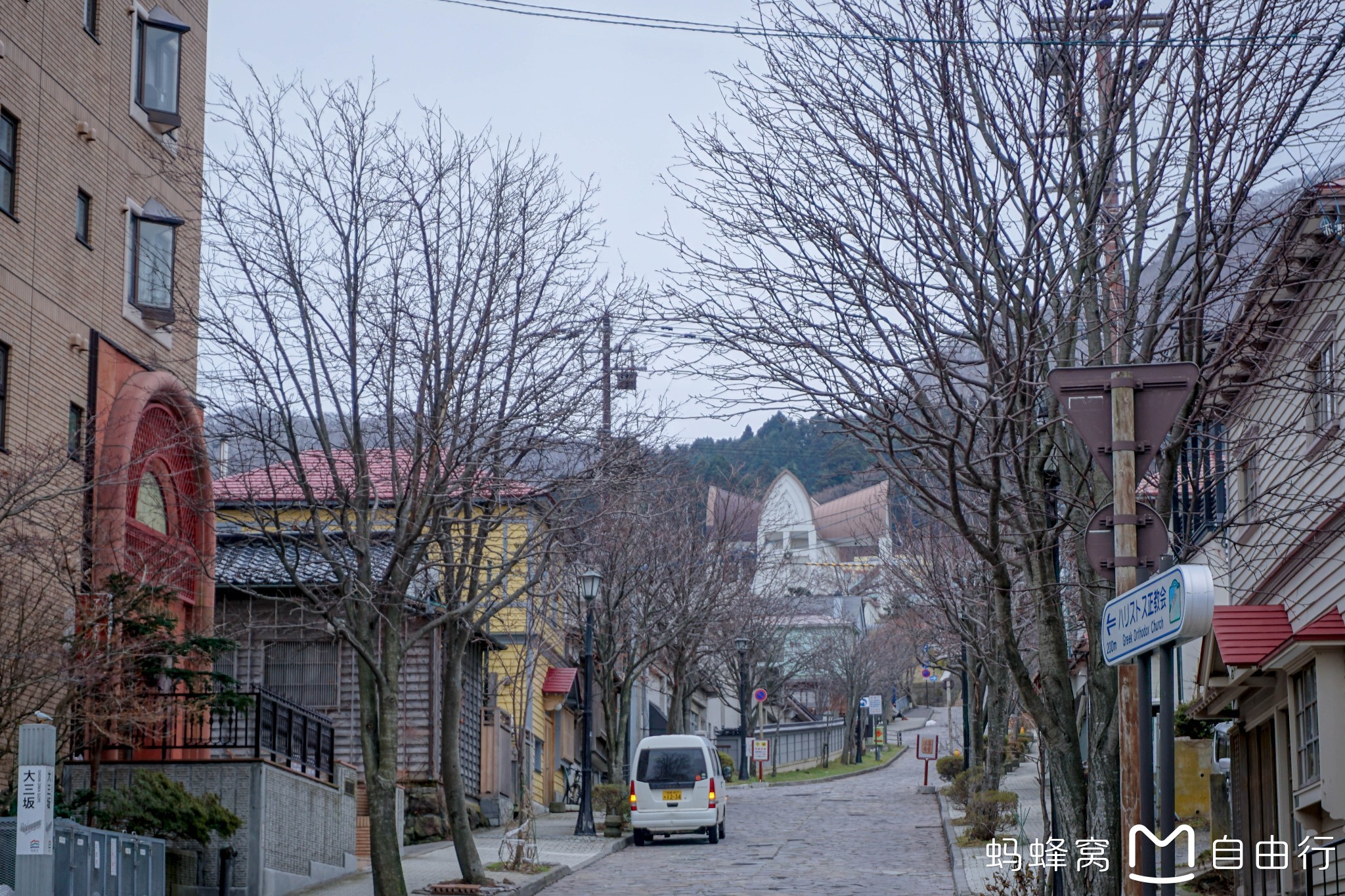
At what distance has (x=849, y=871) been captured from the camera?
72.6 ft

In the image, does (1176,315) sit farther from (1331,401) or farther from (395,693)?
(395,693)

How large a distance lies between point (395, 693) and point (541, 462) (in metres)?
3.36

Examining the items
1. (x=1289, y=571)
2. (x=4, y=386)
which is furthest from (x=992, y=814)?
(x=4, y=386)

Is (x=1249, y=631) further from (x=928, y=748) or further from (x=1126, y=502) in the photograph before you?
(x=928, y=748)

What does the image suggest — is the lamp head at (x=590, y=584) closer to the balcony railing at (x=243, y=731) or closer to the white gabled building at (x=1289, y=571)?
the balcony railing at (x=243, y=731)

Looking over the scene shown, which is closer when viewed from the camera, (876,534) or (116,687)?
(116,687)

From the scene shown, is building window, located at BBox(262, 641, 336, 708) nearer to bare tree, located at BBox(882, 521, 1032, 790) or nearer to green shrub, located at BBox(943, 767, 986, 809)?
bare tree, located at BBox(882, 521, 1032, 790)

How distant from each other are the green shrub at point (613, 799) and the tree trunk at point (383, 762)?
1239 cm

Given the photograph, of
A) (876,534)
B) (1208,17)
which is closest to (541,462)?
(1208,17)

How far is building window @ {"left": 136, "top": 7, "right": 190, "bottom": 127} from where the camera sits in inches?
847

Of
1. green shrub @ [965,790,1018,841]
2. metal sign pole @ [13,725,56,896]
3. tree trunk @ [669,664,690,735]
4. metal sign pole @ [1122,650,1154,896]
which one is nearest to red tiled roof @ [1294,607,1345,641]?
metal sign pole @ [1122,650,1154,896]

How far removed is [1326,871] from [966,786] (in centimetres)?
1586

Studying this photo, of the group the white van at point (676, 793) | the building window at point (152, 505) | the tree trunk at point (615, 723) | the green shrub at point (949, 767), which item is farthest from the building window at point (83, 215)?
the green shrub at point (949, 767)

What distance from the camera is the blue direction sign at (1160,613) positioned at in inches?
239
